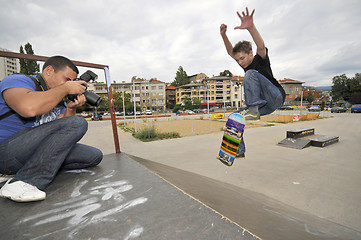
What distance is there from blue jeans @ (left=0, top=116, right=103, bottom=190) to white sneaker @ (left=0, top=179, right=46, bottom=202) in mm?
66

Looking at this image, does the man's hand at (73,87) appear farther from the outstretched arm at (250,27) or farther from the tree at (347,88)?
the tree at (347,88)

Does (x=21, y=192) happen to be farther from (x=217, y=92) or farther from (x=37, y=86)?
(x=217, y=92)

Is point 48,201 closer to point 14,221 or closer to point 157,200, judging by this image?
point 14,221

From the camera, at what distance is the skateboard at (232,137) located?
2029 millimetres

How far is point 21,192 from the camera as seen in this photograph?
1234 millimetres

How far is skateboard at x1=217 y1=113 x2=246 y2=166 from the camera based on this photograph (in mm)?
2029

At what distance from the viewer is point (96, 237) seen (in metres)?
0.89

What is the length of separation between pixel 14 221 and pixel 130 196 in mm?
650

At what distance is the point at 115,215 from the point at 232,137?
1.47 meters

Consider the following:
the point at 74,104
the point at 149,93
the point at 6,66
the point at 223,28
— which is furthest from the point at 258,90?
the point at 149,93

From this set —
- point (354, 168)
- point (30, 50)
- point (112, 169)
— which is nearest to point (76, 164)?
point (112, 169)

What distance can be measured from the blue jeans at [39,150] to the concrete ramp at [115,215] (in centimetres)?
16

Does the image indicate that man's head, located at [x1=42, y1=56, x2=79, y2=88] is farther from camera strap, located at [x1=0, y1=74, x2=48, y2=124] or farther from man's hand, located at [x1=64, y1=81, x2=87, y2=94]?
man's hand, located at [x1=64, y1=81, x2=87, y2=94]

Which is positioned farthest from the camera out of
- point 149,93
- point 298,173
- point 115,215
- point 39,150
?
point 149,93
